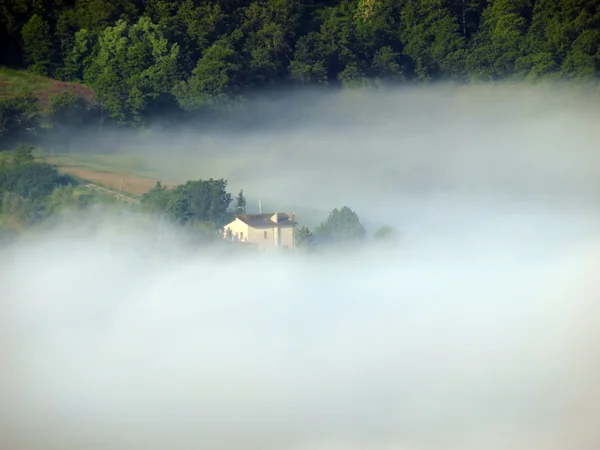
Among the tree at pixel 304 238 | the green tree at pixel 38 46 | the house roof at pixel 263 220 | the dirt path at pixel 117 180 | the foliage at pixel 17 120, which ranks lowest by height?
the tree at pixel 304 238

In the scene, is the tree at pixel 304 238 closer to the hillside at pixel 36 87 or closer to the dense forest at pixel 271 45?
the dense forest at pixel 271 45

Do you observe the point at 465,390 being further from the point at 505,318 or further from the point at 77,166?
the point at 77,166

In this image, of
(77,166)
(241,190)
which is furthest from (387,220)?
(77,166)

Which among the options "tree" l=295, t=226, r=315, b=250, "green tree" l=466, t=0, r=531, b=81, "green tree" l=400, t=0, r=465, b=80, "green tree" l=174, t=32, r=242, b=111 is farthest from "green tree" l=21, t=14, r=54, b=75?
"green tree" l=466, t=0, r=531, b=81

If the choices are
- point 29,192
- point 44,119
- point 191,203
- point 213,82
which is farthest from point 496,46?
point 29,192

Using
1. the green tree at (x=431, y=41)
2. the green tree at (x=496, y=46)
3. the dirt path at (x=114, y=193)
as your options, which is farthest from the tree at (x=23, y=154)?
the green tree at (x=496, y=46)

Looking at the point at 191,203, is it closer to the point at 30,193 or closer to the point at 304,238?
the point at 304,238
